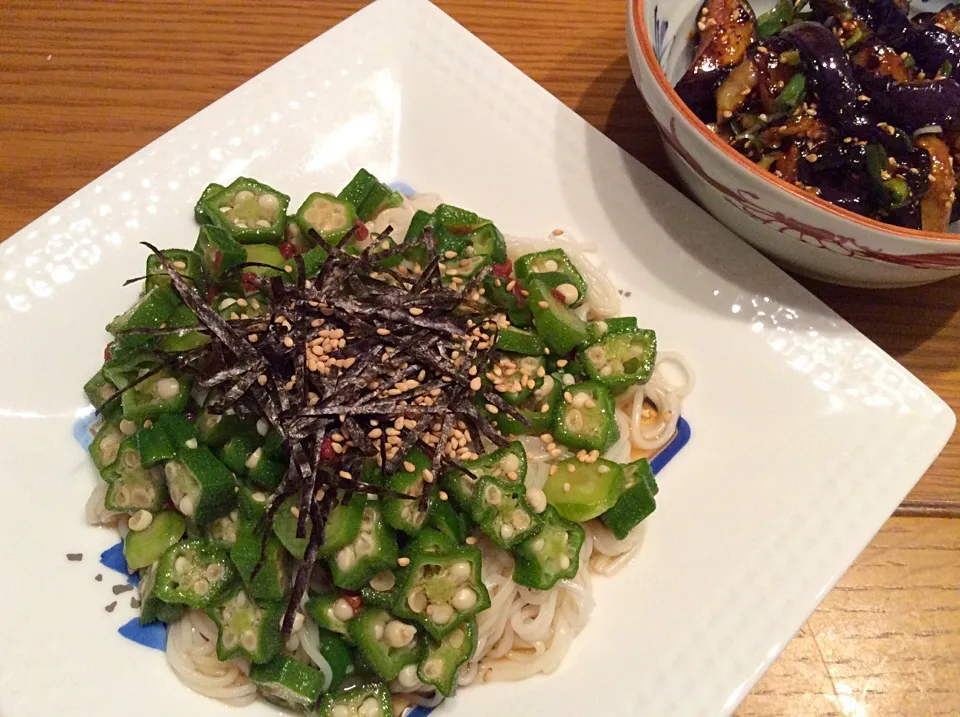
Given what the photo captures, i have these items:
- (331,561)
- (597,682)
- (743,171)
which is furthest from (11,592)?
(743,171)

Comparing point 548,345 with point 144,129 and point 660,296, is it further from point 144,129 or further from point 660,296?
point 144,129

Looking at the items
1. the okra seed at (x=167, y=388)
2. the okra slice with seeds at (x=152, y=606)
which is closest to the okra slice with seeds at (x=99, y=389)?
the okra seed at (x=167, y=388)

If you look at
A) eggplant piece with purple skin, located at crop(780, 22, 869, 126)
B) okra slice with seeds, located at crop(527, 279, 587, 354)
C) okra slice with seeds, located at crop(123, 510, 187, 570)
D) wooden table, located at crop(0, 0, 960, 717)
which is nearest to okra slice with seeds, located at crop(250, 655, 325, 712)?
okra slice with seeds, located at crop(123, 510, 187, 570)

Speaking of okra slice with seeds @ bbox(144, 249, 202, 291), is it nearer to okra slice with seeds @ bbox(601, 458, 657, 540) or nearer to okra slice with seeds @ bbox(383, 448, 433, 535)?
okra slice with seeds @ bbox(383, 448, 433, 535)

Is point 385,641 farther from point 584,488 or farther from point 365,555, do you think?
point 584,488

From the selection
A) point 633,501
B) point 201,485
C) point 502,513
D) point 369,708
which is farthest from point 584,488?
point 201,485

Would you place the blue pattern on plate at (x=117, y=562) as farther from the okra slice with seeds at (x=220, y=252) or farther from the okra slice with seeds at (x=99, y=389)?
the okra slice with seeds at (x=220, y=252)
